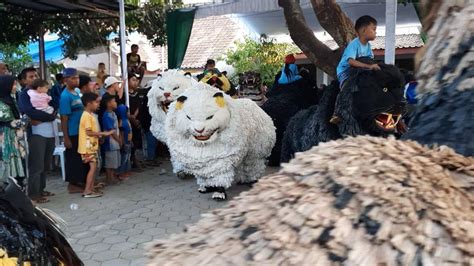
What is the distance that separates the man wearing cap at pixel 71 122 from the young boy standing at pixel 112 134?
14.1 inches

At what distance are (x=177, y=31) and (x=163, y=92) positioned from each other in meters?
2.61

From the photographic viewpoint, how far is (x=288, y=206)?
102 cm

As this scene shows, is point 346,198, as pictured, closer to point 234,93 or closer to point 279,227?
point 279,227

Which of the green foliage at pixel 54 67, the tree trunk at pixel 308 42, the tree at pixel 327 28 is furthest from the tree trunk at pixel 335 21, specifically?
the green foliage at pixel 54 67

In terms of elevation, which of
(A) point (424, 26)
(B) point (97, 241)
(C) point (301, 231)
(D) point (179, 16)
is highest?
(D) point (179, 16)

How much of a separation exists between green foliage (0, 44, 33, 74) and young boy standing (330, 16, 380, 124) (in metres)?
10.8

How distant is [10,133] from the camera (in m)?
5.29

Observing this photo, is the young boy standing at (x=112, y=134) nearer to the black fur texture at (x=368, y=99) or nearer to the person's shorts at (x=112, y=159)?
the person's shorts at (x=112, y=159)

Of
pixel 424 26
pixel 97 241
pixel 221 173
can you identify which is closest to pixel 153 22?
pixel 221 173

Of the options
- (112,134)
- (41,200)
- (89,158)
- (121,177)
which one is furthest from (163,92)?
(41,200)

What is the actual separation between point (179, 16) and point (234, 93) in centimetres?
246

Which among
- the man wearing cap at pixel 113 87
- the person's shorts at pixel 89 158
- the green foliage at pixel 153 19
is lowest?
the person's shorts at pixel 89 158

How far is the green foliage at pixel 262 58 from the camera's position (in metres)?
11.1

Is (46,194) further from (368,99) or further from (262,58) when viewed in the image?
(262,58)
